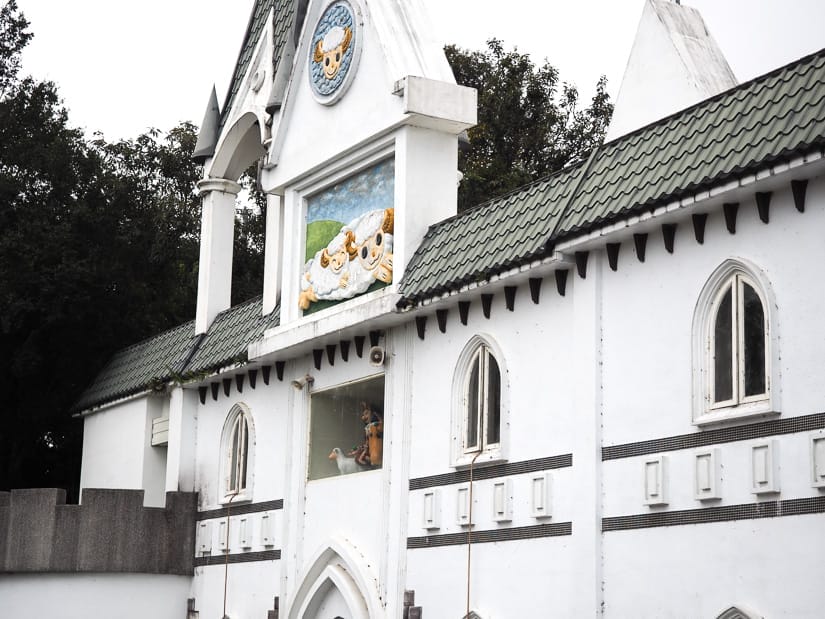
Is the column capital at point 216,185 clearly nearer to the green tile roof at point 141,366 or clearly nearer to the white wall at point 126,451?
the green tile roof at point 141,366

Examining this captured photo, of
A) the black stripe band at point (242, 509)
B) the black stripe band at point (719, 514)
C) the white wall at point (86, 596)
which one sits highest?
the black stripe band at point (242, 509)

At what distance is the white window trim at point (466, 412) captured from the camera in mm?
17500

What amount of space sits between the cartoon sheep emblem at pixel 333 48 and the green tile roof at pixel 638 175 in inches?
139

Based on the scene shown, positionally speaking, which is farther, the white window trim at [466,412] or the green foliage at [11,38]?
the green foliage at [11,38]

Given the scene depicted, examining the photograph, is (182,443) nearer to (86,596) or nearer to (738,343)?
(86,596)

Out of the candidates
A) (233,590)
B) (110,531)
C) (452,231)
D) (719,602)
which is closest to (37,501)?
(110,531)

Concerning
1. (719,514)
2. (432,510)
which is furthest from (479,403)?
(719,514)

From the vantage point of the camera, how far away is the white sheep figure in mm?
21047

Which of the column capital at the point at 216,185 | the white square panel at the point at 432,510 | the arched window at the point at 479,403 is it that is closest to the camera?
the arched window at the point at 479,403

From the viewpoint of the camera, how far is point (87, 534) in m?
Result: 24.6

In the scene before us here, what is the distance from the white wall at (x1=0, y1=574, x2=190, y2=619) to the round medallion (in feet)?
30.5

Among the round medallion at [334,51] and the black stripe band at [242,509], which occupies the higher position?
the round medallion at [334,51]

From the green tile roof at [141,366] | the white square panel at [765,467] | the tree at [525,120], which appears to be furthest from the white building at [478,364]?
the tree at [525,120]

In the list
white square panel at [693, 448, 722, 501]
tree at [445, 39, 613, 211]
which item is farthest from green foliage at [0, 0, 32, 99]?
white square panel at [693, 448, 722, 501]
